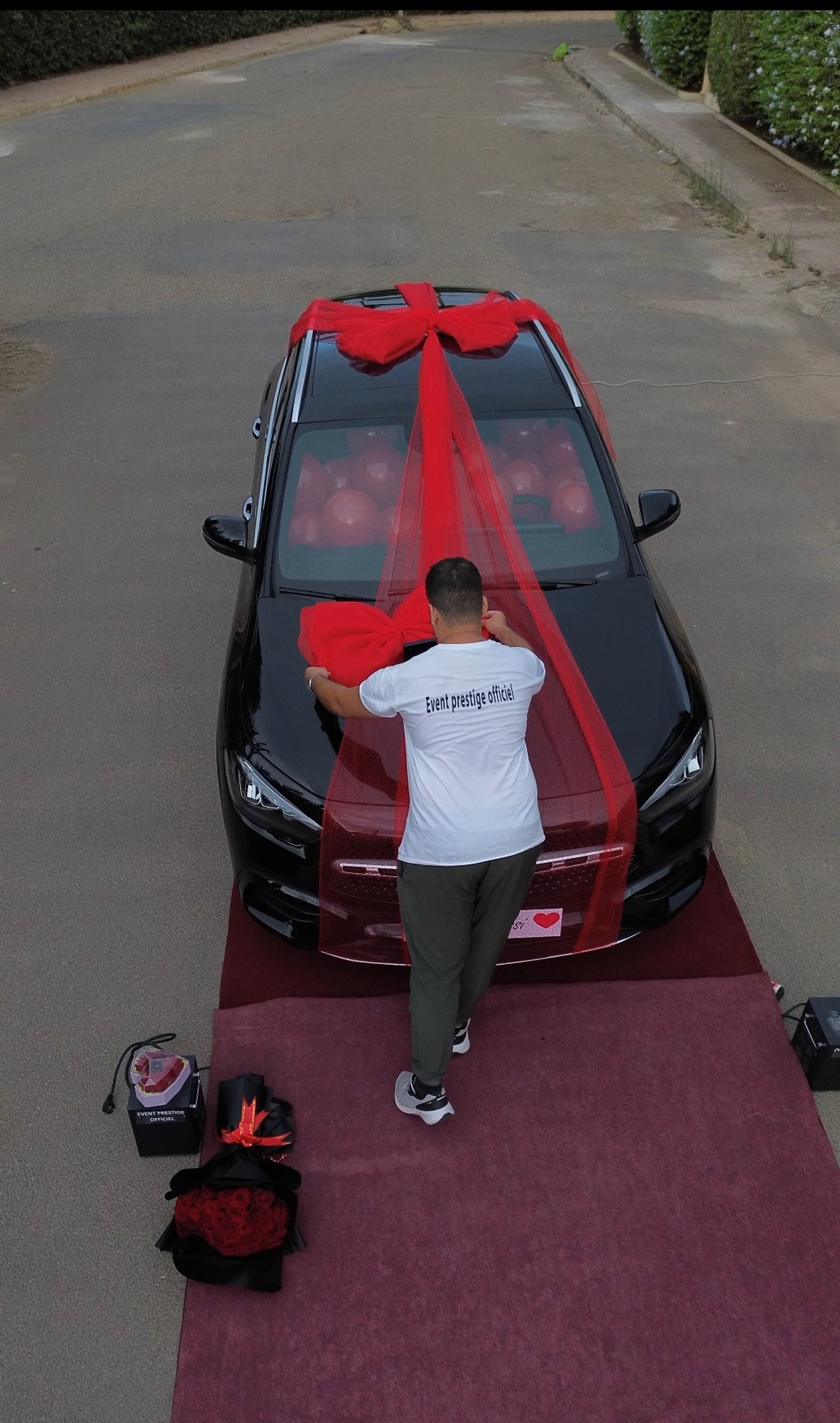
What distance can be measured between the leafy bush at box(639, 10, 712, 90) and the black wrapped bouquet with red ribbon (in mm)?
23301

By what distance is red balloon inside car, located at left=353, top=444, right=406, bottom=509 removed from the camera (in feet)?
15.5

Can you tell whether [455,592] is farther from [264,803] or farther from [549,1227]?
[549,1227]

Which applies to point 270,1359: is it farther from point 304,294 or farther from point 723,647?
point 304,294

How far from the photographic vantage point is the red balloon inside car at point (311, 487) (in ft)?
15.7

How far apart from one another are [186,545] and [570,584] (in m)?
3.38

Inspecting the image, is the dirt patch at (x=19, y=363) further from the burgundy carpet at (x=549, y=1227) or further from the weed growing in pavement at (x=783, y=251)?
the weed growing in pavement at (x=783, y=251)

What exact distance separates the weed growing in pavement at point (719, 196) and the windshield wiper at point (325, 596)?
11371 mm

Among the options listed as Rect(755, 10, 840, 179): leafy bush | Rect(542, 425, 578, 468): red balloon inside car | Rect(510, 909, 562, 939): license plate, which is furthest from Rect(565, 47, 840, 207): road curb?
Rect(510, 909, 562, 939): license plate

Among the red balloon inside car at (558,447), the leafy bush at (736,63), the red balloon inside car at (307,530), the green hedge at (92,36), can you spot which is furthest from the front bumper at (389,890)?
the green hedge at (92,36)

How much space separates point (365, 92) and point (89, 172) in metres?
9.44

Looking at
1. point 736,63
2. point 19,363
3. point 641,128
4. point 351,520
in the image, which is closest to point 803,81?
point 736,63

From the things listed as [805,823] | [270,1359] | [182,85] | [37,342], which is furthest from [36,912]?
[182,85]

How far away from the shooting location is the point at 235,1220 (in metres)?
3.21

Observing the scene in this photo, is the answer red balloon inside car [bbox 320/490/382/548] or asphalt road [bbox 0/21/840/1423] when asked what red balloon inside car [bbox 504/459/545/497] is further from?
asphalt road [bbox 0/21/840/1423]
